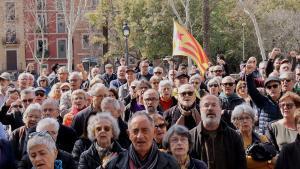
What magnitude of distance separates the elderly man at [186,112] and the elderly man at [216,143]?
1.34 metres

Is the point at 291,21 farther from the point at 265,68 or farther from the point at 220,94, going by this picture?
the point at 220,94

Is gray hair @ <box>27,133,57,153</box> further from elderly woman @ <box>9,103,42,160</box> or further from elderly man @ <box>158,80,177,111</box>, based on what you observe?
elderly man @ <box>158,80,177,111</box>

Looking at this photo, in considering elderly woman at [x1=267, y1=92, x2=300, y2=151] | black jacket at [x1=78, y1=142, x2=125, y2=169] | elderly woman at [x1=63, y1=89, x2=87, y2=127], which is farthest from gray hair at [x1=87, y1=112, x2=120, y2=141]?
elderly woman at [x1=63, y1=89, x2=87, y2=127]

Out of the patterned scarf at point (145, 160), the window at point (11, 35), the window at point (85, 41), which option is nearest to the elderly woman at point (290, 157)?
the patterned scarf at point (145, 160)

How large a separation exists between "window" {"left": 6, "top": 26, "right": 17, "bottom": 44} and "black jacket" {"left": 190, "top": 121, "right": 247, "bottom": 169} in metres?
56.1

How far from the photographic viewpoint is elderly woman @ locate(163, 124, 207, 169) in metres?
5.59

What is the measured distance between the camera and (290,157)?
566cm

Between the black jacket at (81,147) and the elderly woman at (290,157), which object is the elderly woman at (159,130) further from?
the elderly woman at (290,157)

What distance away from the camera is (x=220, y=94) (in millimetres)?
9664

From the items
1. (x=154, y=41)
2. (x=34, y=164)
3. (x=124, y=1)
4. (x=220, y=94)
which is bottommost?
(x=34, y=164)

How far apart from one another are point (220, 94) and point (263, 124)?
1.64m

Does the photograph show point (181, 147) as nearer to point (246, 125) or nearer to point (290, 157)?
point (290, 157)

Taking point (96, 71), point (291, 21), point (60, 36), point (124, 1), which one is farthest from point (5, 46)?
point (96, 71)

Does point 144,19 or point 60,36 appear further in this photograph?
point 60,36
